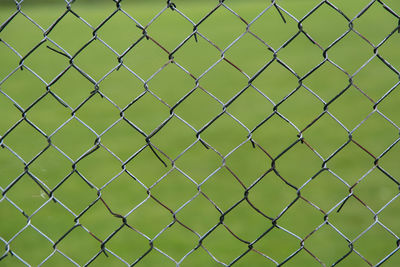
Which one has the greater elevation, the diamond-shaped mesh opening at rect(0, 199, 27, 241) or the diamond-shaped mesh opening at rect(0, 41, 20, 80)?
the diamond-shaped mesh opening at rect(0, 41, 20, 80)

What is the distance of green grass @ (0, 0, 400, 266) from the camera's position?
314 centimetres

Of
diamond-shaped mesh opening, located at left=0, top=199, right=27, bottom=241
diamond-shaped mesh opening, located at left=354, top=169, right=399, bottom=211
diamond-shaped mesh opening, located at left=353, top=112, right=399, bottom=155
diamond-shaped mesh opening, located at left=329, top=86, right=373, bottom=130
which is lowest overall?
diamond-shaped mesh opening, located at left=0, top=199, right=27, bottom=241

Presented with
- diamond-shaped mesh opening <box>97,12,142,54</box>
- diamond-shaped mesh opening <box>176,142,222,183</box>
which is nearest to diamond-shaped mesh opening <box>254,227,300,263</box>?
diamond-shaped mesh opening <box>176,142,222,183</box>

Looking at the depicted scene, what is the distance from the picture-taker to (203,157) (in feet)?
14.6

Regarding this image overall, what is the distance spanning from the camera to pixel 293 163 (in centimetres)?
421

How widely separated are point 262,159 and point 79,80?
2.93 meters

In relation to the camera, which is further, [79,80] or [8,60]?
[8,60]

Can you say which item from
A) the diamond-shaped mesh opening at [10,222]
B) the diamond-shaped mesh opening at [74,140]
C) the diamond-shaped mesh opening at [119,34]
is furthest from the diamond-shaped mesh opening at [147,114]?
the diamond-shaped mesh opening at [119,34]

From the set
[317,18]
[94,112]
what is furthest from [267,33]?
[94,112]

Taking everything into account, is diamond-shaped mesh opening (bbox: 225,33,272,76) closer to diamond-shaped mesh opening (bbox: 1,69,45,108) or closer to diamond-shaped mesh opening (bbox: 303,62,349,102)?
diamond-shaped mesh opening (bbox: 303,62,349,102)

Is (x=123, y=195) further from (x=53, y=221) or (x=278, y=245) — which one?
(x=278, y=245)

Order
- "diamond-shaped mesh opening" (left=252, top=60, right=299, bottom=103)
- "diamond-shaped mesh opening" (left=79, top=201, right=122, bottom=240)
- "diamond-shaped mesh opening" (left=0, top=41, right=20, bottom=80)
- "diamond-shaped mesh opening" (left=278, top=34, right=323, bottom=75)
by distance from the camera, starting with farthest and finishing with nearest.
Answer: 1. "diamond-shaped mesh opening" (left=0, top=41, right=20, bottom=80)
2. "diamond-shaped mesh opening" (left=278, top=34, right=323, bottom=75)
3. "diamond-shaped mesh opening" (left=252, top=60, right=299, bottom=103)
4. "diamond-shaped mesh opening" (left=79, top=201, right=122, bottom=240)

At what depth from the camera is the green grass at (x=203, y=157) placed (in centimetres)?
314

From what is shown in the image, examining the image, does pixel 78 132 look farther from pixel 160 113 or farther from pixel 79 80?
pixel 79 80
